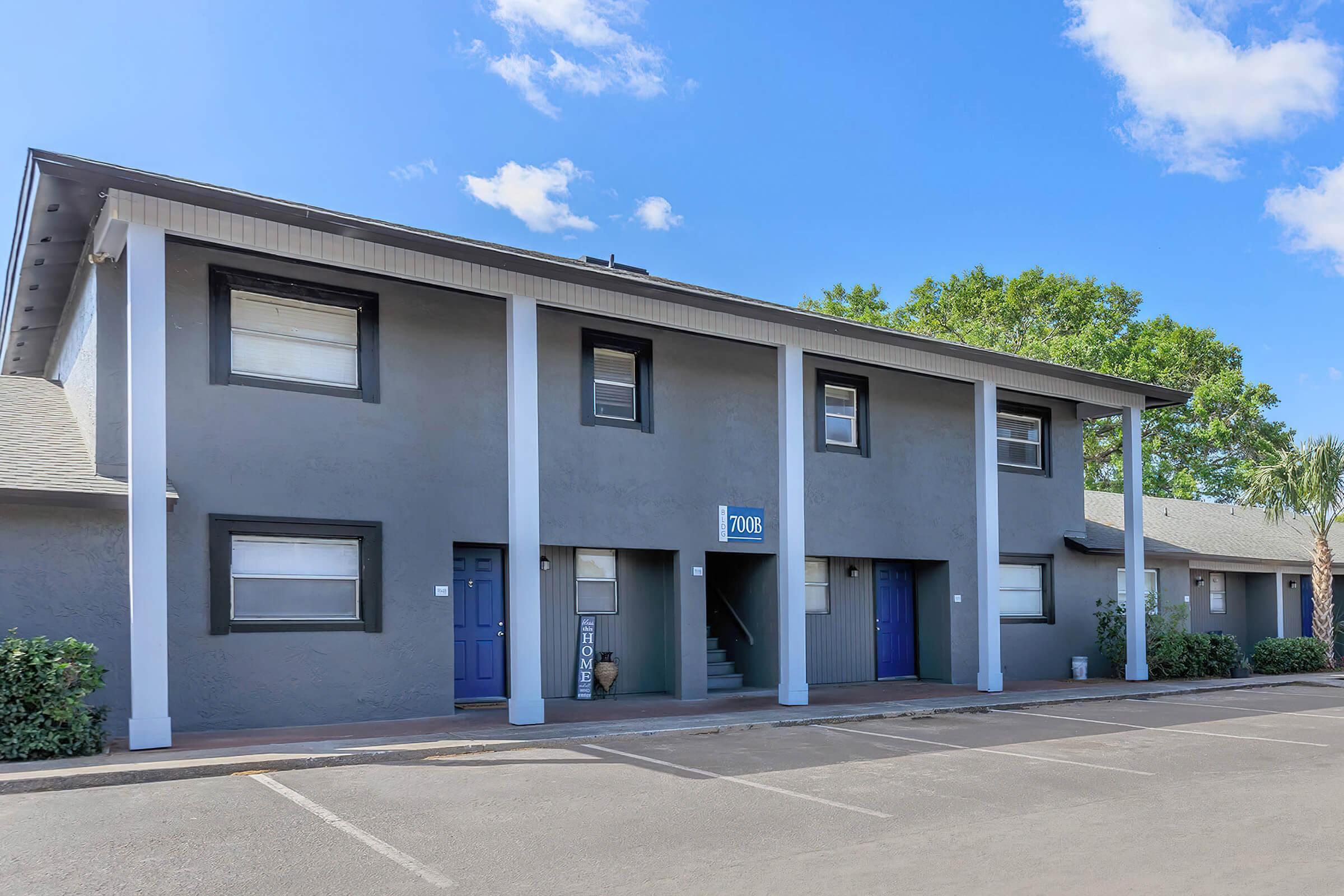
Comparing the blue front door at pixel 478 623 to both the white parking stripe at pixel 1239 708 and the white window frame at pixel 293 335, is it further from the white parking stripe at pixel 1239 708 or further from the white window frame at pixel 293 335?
the white parking stripe at pixel 1239 708

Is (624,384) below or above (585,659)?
above

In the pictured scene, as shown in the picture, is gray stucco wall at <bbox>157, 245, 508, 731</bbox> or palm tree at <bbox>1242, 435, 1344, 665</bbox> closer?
gray stucco wall at <bbox>157, 245, 508, 731</bbox>

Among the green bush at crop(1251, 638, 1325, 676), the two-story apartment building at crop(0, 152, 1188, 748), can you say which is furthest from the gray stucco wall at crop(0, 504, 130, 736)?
the green bush at crop(1251, 638, 1325, 676)

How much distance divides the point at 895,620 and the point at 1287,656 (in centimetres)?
970

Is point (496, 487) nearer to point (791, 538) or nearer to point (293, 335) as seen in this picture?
point (293, 335)

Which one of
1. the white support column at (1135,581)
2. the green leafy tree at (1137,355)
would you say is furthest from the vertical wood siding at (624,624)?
the green leafy tree at (1137,355)

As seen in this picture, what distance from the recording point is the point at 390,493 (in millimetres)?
13578

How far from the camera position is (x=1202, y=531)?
27.4 m

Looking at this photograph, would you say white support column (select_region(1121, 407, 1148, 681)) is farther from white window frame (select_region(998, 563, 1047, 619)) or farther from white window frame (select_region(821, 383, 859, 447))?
white window frame (select_region(821, 383, 859, 447))

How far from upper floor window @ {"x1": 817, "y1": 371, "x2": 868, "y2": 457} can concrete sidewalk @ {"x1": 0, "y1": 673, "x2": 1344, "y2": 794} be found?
433 cm

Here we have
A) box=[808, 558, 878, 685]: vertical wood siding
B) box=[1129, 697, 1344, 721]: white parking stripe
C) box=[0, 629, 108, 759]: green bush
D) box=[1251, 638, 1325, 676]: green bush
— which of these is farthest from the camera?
box=[1251, 638, 1325, 676]: green bush

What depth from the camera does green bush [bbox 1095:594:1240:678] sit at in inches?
821

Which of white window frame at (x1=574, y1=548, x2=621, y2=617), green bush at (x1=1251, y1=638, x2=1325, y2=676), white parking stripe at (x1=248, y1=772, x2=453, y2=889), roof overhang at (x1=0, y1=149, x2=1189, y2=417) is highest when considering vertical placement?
roof overhang at (x1=0, y1=149, x2=1189, y2=417)

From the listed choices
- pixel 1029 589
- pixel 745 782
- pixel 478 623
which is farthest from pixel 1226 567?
pixel 745 782
